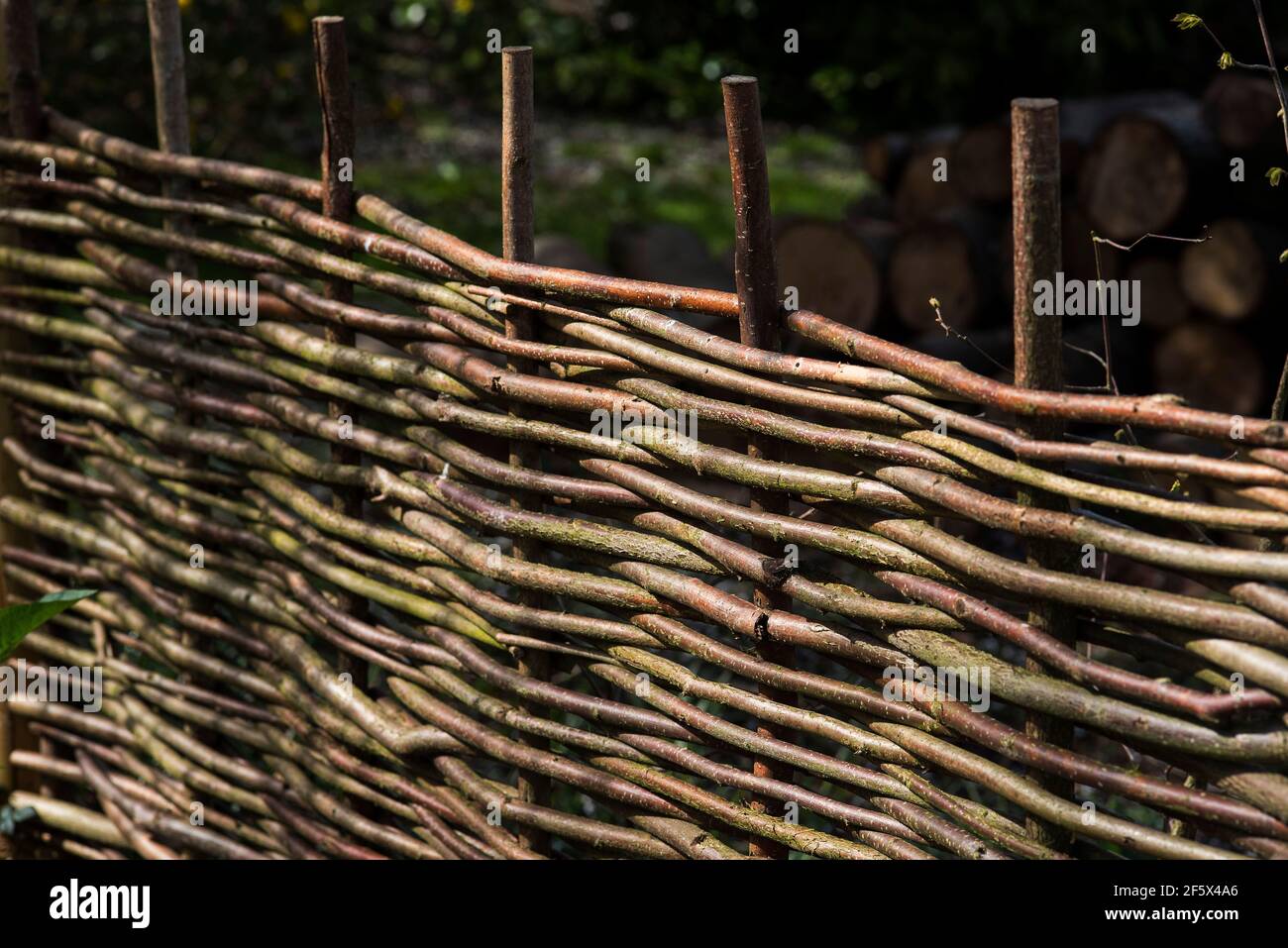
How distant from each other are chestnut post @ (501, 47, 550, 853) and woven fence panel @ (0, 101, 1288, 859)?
0.01 metres

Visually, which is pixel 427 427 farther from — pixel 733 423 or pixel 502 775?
pixel 502 775

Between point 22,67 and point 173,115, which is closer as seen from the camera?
point 173,115

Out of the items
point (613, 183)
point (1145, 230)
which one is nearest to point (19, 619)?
point (1145, 230)

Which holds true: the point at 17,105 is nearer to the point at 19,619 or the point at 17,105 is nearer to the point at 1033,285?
the point at 19,619

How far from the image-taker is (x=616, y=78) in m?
10.1

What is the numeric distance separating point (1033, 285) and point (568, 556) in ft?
3.01

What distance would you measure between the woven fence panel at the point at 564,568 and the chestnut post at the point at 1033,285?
2 centimetres

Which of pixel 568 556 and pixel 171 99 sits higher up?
pixel 171 99

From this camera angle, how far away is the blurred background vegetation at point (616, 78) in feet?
22.8

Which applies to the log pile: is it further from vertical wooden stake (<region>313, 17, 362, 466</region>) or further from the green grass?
vertical wooden stake (<region>313, 17, 362, 466</region>)

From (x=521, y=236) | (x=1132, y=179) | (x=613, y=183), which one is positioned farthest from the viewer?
(x=613, y=183)

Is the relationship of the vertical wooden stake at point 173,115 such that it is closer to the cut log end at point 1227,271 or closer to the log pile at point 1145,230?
the log pile at point 1145,230
